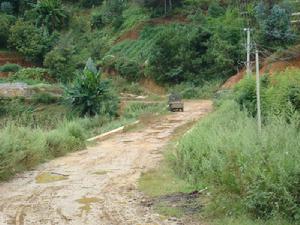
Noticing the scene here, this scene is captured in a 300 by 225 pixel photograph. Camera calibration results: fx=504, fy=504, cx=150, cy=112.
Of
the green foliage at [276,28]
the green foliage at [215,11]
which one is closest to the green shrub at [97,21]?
the green foliage at [215,11]

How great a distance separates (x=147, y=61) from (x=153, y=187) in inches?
1185

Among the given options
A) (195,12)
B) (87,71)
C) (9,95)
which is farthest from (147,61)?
(87,71)

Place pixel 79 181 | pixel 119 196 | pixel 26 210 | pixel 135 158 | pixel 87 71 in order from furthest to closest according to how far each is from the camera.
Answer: pixel 87 71, pixel 135 158, pixel 79 181, pixel 119 196, pixel 26 210

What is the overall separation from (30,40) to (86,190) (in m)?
37.5

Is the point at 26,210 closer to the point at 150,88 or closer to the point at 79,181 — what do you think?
the point at 79,181

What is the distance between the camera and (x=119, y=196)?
923cm

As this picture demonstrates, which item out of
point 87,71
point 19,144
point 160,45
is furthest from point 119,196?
point 160,45

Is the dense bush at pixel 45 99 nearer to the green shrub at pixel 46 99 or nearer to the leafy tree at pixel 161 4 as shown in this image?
the green shrub at pixel 46 99

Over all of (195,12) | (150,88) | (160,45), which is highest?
(195,12)

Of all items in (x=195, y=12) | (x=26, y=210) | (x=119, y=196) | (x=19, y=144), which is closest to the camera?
(x=26, y=210)

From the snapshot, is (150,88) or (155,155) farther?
(150,88)

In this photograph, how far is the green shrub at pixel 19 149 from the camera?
10.9 meters

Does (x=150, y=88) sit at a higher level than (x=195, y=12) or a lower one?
lower

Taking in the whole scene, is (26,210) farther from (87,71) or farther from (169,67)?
(169,67)
